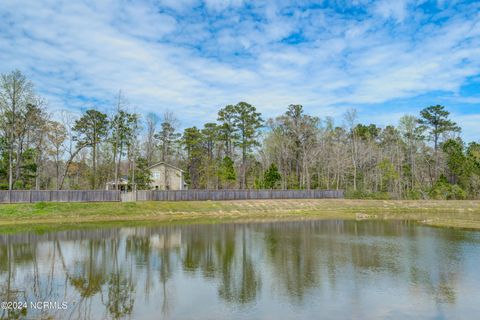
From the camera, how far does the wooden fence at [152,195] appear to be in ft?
139

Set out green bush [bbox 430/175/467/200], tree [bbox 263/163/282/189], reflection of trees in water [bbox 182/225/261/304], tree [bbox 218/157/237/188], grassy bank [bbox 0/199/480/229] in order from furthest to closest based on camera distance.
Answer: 1. tree [bbox 218/157/237/188]
2. tree [bbox 263/163/282/189]
3. green bush [bbox 430/175/467/200]
4. grassy bank [bbox 0/199/480/229]
5. reflection of trees in water [bbox 182/225/261/304]

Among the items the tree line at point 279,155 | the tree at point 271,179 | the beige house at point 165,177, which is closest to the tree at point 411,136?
the tree line at point 279,155

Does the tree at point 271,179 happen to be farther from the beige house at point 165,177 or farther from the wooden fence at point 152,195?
the beige house at point 165,177

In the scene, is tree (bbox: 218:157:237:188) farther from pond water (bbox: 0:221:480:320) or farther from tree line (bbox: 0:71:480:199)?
pond water (bbox: 0:221:480:320)

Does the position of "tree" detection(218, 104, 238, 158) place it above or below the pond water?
above

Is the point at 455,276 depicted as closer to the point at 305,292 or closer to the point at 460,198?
the point at 305,292

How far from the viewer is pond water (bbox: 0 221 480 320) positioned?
486 inches

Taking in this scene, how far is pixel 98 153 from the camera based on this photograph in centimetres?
6412

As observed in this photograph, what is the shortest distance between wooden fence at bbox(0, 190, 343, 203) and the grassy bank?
2.54 metres

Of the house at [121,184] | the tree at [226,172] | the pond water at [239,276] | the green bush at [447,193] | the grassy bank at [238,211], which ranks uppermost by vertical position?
the tree at [226,172]

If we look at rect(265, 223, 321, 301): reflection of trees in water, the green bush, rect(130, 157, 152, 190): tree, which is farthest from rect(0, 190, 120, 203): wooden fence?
the green bush

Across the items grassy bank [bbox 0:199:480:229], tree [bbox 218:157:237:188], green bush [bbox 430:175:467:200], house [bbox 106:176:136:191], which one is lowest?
grassy bank [bbox 0:199:480:229]

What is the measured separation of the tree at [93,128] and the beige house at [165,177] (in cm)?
1051

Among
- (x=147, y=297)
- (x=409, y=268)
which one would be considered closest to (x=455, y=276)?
(x=409, y=268)
